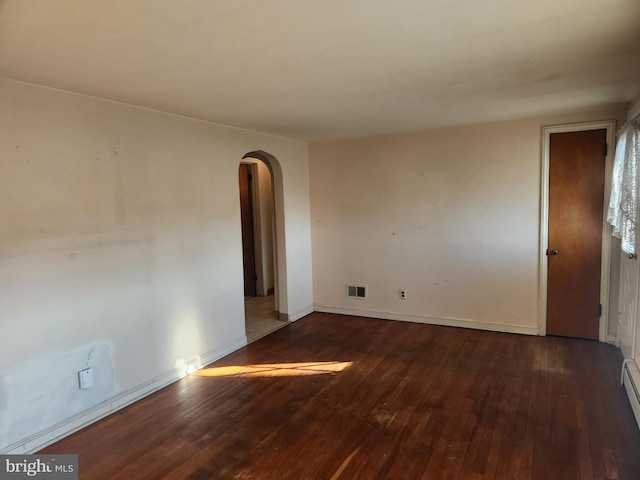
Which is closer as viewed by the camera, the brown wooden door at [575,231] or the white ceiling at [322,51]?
the white ceiling at [322,51]

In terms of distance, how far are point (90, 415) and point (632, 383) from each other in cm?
371

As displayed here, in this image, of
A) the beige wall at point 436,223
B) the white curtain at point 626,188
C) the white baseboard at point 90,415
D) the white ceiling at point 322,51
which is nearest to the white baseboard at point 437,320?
the beige wall at point 436,223

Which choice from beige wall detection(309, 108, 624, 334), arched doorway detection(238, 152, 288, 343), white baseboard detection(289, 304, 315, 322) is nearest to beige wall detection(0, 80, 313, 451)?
white baseboard detection(289, 304, 315, 322)

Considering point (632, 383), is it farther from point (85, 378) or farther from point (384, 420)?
point (85, 378)

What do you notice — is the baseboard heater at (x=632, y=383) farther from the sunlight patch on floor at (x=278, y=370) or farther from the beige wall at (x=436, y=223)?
the sunlight patch on floor at (x=278, y=370)

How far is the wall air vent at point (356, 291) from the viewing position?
198 inches

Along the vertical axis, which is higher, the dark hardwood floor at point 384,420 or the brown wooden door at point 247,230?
the brown wooden door at point 247,230

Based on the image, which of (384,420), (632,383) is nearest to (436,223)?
(632,383)

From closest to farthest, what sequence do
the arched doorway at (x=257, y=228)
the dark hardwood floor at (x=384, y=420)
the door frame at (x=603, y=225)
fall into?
1. the dark hardwood floor at (x=384, y=420)
2. the door frame at (x=603, y=225)
3. the arched doorway at (x=257, y=228)

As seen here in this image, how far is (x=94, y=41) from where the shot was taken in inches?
69.7

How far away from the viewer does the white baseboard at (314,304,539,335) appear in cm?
421

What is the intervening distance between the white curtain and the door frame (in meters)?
0.24

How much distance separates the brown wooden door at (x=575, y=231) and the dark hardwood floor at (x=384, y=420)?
0.29 meters

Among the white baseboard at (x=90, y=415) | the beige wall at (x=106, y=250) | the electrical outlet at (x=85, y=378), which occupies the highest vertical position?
the beige wall at (x=106, y=250)
